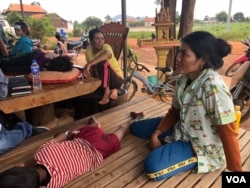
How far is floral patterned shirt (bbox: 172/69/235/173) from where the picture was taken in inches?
58.7

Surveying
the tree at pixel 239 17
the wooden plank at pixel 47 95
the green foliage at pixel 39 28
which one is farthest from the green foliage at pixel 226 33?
the tree at pixel 239 17

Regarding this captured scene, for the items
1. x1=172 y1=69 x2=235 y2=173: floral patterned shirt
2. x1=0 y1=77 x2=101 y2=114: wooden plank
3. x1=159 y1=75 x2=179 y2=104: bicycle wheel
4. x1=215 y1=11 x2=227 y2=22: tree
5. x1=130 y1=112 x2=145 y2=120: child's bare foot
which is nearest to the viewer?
x1=172 y1=69 x2=235 y2=173: floral patterned shirt

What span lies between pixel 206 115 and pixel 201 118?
0.04 metres

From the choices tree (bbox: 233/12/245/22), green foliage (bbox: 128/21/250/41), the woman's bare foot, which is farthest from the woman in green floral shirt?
tree (bbox: 233/12/245/22)

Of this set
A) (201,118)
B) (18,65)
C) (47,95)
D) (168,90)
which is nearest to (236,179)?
(201,118)

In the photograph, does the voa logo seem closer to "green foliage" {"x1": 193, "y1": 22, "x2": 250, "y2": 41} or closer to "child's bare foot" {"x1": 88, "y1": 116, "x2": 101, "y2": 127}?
"child's bare foot" {"x1": 88, "y1": 116, "x2": 101, "y2": 127}

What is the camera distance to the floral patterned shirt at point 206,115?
4.89 feet

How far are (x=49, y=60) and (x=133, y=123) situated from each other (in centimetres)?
116

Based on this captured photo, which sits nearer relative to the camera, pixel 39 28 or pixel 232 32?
pixel 39 28

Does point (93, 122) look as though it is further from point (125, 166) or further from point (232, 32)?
point (232, 32)

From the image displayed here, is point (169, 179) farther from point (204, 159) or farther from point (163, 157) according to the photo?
point (204, 159)

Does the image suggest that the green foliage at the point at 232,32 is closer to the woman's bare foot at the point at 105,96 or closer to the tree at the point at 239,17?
the woman's bare foot at the point at 105,96

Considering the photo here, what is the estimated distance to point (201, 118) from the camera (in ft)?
5.35

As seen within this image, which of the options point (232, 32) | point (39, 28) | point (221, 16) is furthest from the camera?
point (221, 16)
